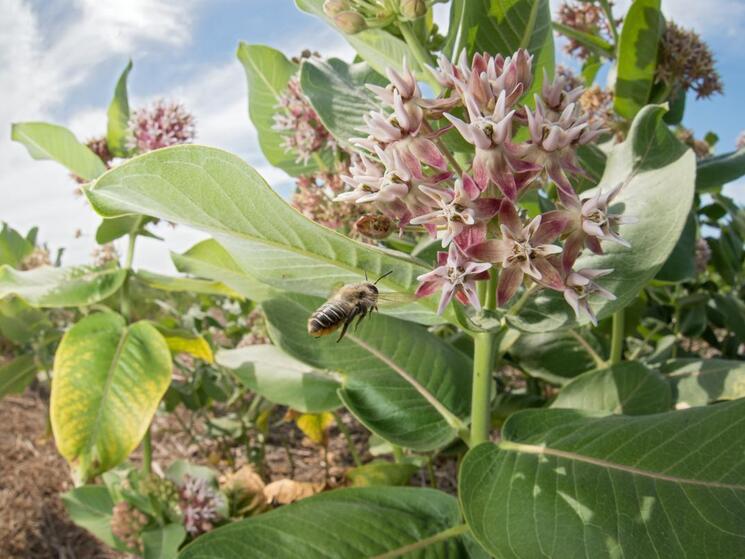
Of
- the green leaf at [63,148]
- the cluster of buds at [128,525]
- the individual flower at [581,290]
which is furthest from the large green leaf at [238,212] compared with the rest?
the green leaf at [63,148]

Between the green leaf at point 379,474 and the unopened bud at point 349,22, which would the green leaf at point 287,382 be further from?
the unopened bud at point 349,22

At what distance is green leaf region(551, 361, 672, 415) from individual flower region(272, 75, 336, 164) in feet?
3.25

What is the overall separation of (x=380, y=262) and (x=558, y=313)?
1.15 ft

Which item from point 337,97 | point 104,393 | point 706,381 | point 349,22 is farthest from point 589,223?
point 104,393

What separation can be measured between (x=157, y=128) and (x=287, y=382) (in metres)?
1.06

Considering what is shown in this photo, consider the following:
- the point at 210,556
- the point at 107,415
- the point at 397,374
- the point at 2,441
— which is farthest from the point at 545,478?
the point at 2,441

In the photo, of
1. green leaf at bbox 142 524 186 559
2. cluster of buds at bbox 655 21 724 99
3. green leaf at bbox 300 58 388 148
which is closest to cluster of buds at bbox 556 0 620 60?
cluster of buds at bbox 655 21 724 99

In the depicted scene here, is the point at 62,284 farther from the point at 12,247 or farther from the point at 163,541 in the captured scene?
the point at 12,247

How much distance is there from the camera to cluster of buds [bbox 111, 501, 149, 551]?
→ 7.27ft

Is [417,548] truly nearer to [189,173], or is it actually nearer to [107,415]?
[189,173]

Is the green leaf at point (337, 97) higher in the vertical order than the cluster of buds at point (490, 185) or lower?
higher

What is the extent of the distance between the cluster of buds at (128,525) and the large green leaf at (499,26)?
5.53 ft

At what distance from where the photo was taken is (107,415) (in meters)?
2.18

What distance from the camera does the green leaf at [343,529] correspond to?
138 centimetres
